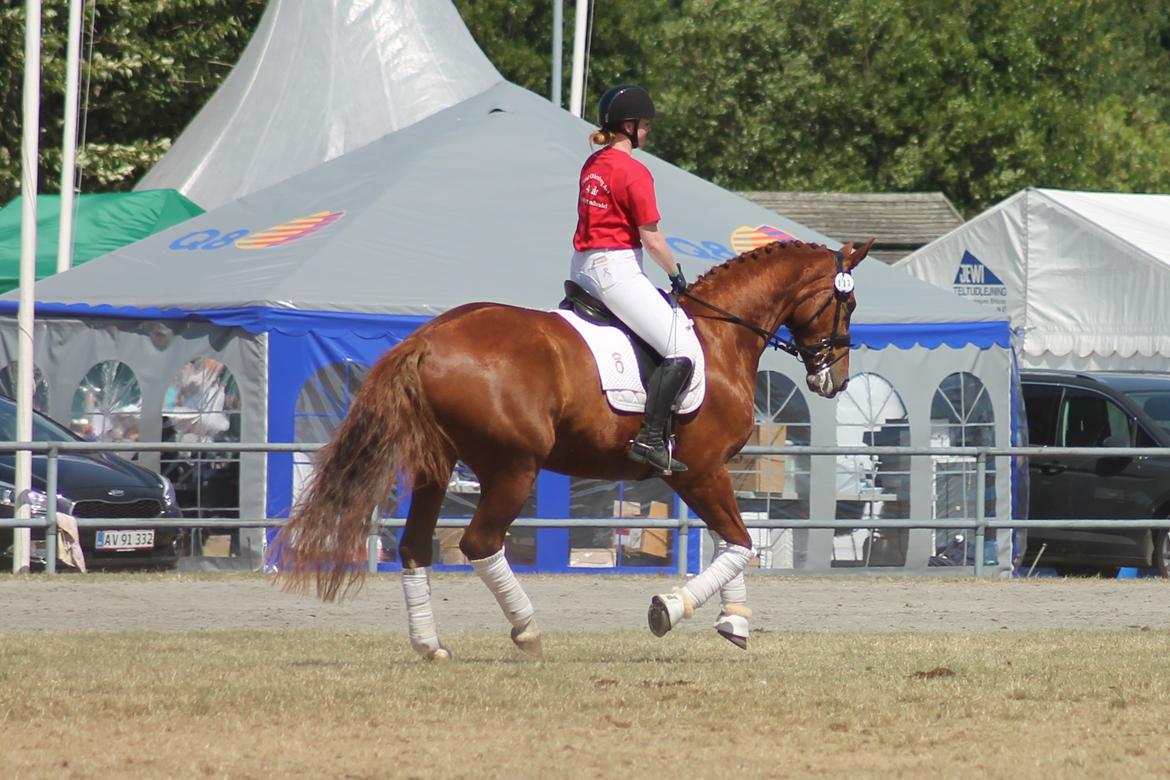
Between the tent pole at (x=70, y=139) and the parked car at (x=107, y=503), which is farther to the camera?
the tent pole at (x=70, y=139)

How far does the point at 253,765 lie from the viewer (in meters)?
6.65

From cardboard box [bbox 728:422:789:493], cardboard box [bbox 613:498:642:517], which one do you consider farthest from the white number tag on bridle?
cardboard box [bbox 613:498:642:517]

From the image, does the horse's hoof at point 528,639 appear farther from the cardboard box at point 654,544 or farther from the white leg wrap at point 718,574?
the cardboard box at point 654,544

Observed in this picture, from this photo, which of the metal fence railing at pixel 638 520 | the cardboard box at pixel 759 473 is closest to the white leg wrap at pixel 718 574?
the metal fence railing at pixel 638 520

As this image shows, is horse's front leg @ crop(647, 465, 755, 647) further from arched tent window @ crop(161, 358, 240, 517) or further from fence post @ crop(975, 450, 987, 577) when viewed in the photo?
arched tent window @ crop(161, 358, 240, 517)

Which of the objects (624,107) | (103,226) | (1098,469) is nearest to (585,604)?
(624,107)

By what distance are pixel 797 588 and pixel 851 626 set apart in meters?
3.25

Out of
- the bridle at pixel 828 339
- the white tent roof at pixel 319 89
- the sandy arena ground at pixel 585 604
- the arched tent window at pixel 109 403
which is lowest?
the sandy arena ground at pixel 585 604

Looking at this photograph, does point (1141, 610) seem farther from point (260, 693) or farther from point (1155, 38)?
point (1155, 38)

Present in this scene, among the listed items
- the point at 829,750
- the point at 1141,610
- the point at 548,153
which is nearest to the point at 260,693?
the point at 829,750

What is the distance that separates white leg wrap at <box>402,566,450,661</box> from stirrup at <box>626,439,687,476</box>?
1135 millimetres

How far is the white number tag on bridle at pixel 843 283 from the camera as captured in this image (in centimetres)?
1044

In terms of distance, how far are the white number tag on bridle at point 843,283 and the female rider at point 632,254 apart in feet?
3.63

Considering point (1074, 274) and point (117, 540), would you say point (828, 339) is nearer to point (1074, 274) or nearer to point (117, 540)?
point (117, 540)
